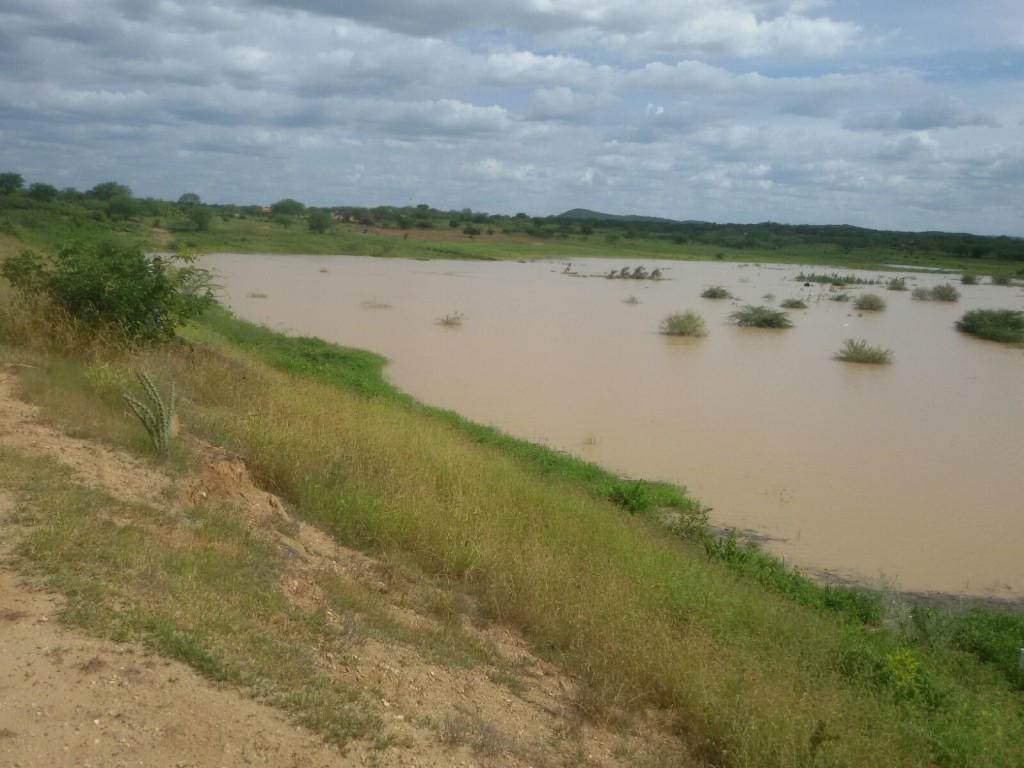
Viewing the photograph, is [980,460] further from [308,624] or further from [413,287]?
[413,287]

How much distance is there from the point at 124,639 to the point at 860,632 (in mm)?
5197

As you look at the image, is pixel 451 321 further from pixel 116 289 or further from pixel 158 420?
pixel 158 420

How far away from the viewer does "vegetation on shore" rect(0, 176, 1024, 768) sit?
4266mm

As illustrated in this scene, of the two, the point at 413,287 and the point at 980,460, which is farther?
the point at 413,287

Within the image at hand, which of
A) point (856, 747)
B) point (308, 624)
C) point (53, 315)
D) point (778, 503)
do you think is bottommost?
point (778, 503)

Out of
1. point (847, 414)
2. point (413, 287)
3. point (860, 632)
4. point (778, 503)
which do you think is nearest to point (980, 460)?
point (847, 414)

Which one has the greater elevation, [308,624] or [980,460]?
[308,624]

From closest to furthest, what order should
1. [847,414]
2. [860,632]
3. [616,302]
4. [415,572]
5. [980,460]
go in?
[415,572] → [860,632] → [980,460] → [847,414] → [616,302]

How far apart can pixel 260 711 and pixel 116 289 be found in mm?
7553

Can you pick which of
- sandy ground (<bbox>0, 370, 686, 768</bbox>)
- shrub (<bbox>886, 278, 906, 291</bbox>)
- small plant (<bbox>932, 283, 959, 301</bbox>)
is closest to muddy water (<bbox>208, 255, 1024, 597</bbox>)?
small plant (<bbox>932, 283, 959, 301</bbox>)

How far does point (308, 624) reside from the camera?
4.54m

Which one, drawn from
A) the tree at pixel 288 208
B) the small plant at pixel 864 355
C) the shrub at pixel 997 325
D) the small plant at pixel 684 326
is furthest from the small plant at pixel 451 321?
the tree at pixel 288 208

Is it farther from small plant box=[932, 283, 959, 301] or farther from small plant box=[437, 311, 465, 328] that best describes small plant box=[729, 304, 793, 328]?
small plant box=[932, 283, 959, 301]

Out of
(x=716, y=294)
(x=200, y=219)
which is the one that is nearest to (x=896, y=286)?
(x=716, y=294)
